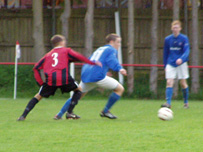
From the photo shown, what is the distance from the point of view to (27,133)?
23.6 ft

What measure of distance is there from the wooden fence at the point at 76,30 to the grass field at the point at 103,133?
28.5ft

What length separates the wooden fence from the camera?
18.8 metres

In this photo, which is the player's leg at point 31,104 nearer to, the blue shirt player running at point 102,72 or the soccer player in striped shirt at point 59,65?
the soccer player in striped shirt at point 59,65

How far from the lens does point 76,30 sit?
19.0 metres

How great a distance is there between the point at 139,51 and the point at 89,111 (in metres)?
8.22

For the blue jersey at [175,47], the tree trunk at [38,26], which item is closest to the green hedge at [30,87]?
the tree trunk at [38,26]

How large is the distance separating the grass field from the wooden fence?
8693mm

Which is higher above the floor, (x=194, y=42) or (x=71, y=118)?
(x=194, y=42)

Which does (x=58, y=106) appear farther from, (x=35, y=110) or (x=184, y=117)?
(x=184, y=117)

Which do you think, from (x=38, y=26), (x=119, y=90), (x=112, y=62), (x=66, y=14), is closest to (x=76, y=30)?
(x=66, y=14)

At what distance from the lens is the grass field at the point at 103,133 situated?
6047 millimetres

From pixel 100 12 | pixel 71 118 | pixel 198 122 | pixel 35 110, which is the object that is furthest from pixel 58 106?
pixel 100 12

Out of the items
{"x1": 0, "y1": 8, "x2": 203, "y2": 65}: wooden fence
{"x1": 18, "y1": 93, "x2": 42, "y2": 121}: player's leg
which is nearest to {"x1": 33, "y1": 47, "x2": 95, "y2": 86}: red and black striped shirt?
{"x1": 18, "y1": 93, "x2": 42, "y2": 121}: player's leg

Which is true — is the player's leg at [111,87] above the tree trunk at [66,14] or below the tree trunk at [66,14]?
below
